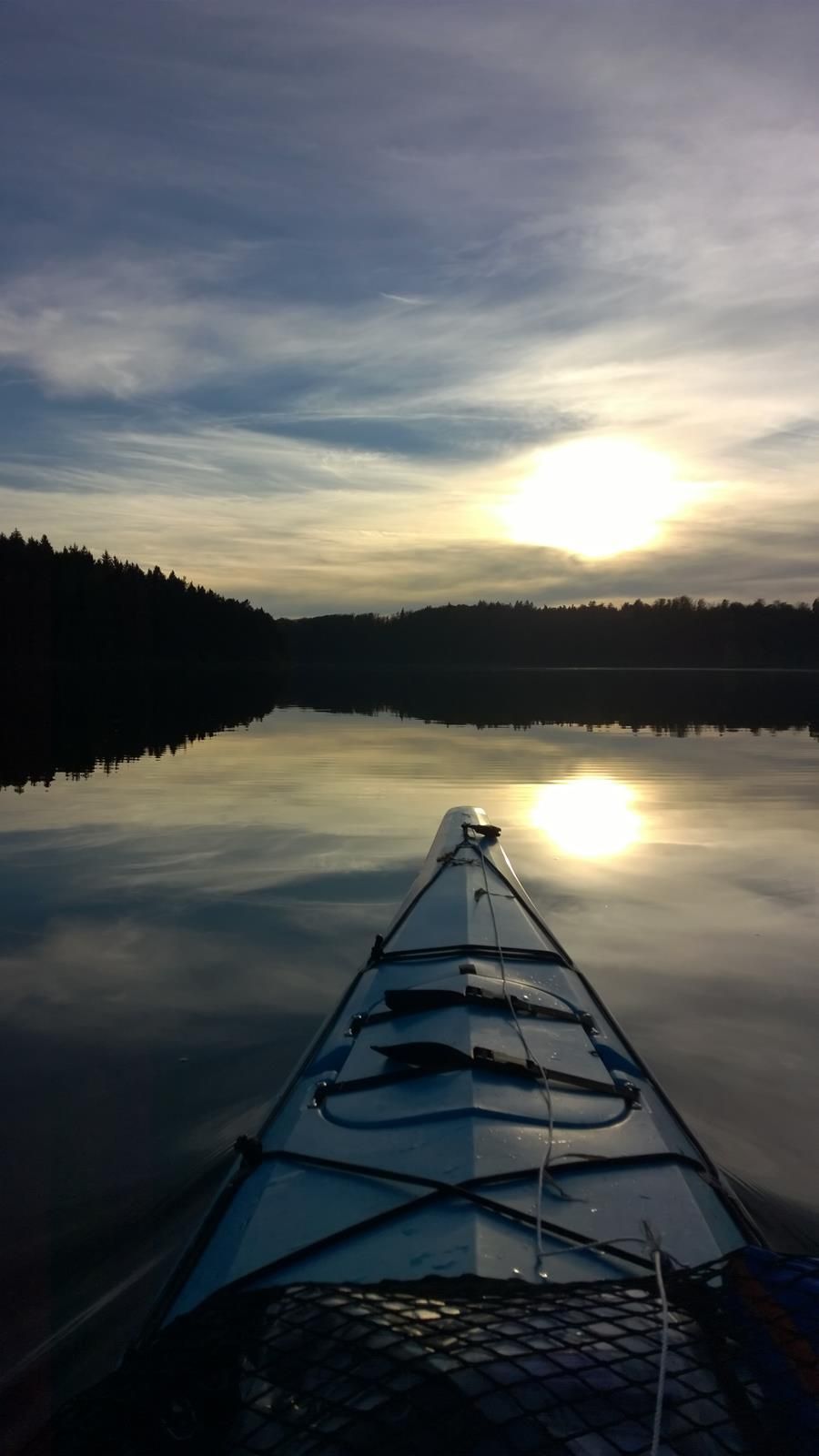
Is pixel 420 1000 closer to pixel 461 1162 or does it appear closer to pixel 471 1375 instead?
pixel 461 1162

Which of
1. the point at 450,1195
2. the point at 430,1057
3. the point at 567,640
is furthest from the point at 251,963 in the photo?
the point at 567,640

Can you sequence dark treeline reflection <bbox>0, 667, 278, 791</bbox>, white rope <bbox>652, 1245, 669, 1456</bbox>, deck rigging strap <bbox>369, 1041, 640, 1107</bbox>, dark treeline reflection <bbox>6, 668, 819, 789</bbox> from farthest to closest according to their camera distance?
dark treeline reflection <bbox>6, 668, 819, 789</bbox>, dark treeline reflection <bbox>0, 667, 278, 791</bbox>, deck rigging strap <bbox>369, 1041, 640, 1107</bbox>, white rope <bbox>652, 1245, 669, 1456</bbox>

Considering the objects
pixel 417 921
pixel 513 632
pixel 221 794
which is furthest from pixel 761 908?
pixel 513 632

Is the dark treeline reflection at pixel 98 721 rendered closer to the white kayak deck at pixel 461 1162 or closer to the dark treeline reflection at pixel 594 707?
the dark treeline reflection at pixel 594 707

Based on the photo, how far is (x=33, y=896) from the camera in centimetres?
874

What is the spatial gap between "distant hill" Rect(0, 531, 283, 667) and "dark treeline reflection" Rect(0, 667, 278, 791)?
11612 mm

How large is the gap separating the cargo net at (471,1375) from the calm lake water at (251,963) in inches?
55.1

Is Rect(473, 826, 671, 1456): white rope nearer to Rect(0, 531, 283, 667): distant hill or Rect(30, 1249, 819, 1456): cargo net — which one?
Rect(30, 1249, 819, 1456): cargo net

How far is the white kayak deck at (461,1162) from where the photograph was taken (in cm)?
272

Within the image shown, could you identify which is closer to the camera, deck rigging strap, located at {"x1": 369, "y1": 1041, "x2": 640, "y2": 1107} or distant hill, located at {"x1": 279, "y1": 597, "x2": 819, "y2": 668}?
deck rigging strap, located at {"x1": 369, "y1": 1041, "x2": 640, "y2": 1107}

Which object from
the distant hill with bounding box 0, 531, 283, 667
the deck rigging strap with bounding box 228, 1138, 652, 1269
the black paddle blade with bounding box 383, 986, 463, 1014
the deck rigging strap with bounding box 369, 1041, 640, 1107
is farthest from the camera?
the distant hill with bounding box 0, 531, 283, 667

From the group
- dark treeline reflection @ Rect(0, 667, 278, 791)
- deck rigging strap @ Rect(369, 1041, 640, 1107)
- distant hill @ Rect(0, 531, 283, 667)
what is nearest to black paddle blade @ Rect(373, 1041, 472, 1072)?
deck rigging strap @ Rect(369, 1041, 640, 1107)

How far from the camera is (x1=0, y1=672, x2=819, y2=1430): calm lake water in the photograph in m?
4.04

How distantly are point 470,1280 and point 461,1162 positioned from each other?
71 centimetres
